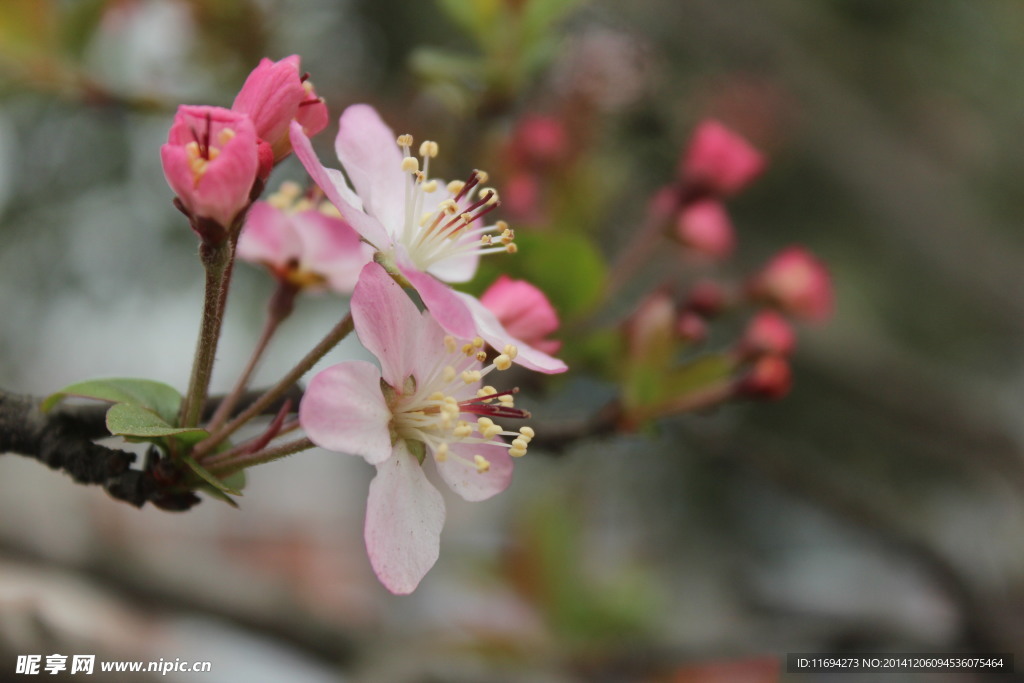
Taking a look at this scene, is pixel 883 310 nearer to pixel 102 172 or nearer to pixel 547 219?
pixel 547 219

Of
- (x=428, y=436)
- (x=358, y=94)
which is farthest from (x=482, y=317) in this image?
(x=358, y=94)

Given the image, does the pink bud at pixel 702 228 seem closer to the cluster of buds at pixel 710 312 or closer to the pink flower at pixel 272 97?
the cluster of buds at pixel 710 312

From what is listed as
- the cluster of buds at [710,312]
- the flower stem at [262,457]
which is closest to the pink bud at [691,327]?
the cluster of buds at [710,312]

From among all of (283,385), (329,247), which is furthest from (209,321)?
(329,247)

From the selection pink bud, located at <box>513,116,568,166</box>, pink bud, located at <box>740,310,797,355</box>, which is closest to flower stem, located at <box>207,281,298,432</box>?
pink bud, located at <box>740,310,797,355</box>

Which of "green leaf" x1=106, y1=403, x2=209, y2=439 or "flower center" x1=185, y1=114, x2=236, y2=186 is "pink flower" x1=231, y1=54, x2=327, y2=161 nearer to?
"flower center" x1=185, y1=114, x2=236, y2=186

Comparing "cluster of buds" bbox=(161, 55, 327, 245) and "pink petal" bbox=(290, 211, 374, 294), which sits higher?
"pink petal" bbox=(290, 211, 374, 294)

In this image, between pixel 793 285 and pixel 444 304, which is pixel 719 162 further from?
pixel 444 304

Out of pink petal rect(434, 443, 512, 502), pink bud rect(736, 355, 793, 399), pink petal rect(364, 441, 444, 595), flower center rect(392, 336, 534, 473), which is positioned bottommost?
pink petal rect(364, 441, 444, 595)
